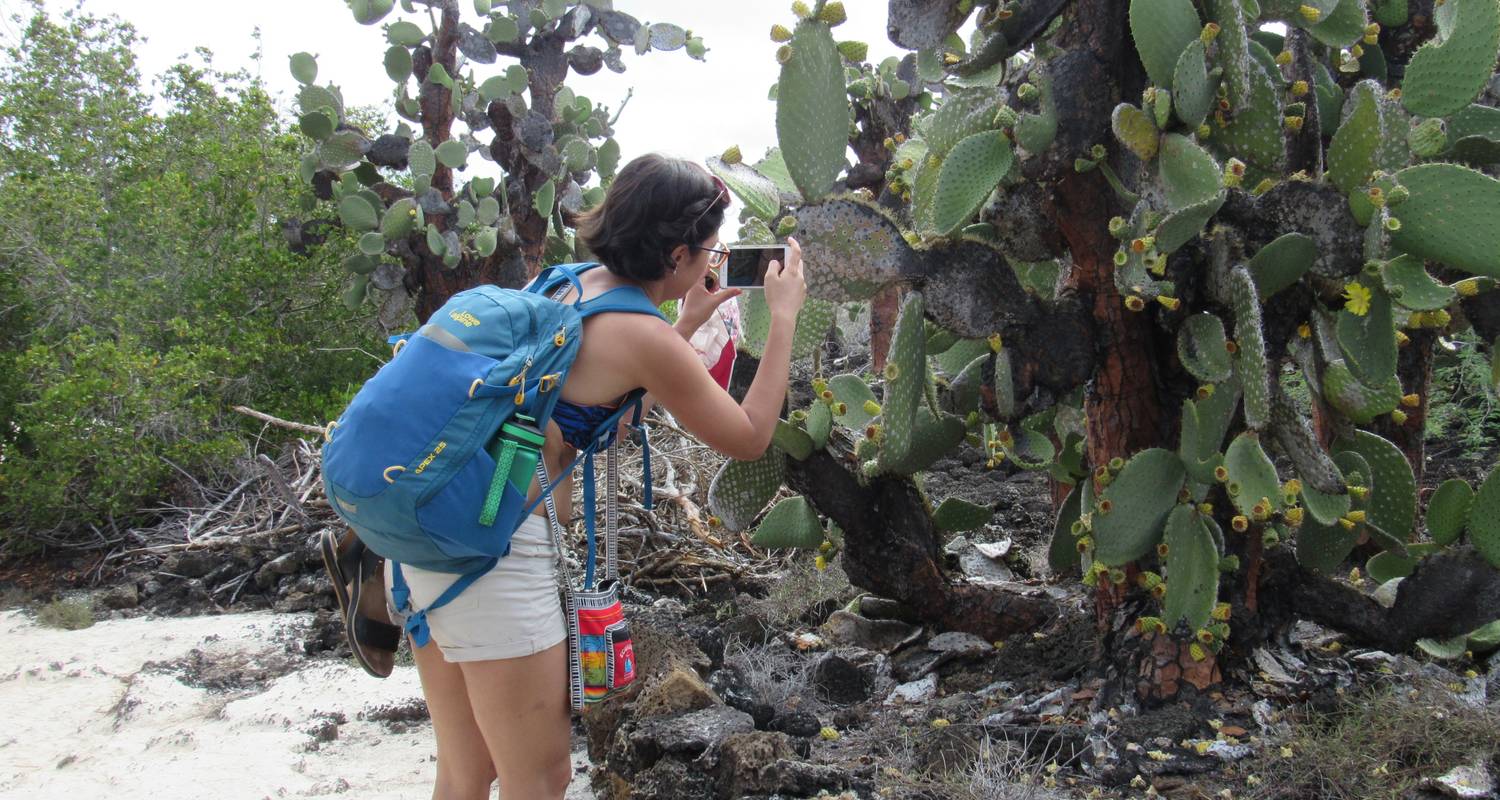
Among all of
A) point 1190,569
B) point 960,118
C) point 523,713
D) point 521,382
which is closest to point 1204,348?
point 1190,569

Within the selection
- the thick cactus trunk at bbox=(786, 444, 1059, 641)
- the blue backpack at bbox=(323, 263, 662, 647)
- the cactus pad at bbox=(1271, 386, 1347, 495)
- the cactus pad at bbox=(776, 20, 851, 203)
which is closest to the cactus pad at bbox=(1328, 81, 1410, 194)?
the cactus pad at bbox=(1271, 386, 1347, 495)

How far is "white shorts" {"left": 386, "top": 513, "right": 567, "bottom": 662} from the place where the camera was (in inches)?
76.5

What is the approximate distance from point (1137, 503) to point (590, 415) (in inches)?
57.2

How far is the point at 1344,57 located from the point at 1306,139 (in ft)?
2.77

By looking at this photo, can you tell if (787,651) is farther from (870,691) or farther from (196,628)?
(196,628)

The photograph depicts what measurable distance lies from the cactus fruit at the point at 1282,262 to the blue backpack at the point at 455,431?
4.87 feet

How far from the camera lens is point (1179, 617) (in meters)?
2.72

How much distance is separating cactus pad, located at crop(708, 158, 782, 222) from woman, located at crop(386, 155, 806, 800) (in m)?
0.67

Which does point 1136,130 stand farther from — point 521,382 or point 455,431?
point 455,431

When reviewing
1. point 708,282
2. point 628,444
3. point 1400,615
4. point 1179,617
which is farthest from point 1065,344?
point 628,444

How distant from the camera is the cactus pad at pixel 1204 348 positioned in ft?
8.30

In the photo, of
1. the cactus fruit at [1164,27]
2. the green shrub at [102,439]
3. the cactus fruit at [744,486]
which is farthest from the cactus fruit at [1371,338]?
the green shrub at [102,439]

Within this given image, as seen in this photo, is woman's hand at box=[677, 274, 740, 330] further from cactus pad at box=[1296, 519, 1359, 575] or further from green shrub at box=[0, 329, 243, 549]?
green shrub at box=[0, 329, 243, 549]

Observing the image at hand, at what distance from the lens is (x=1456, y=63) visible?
2.52 m
